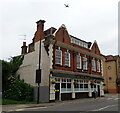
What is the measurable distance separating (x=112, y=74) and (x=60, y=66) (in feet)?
90.3

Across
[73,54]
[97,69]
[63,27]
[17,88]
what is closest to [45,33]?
[63,27]

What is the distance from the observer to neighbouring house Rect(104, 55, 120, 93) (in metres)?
45.1

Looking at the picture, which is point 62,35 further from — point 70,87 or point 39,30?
point 70,87

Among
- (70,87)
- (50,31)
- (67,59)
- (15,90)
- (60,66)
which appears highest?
(50,31)

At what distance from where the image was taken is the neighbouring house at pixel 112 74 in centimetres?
4506

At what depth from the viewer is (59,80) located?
22641 mm

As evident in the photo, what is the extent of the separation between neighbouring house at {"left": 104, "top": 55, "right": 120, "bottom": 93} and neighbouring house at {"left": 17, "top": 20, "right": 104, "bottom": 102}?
1647cm

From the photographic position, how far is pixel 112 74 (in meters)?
46.5

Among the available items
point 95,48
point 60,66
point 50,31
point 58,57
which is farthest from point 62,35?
point 95,48

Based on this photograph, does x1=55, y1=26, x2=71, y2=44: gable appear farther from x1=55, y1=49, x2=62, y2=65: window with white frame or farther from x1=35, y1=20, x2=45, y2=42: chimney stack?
x1=35, y1=20, x2=45, y2=42: chimney stack

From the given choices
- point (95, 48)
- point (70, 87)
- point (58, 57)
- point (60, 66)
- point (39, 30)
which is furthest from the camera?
point (95, 48)

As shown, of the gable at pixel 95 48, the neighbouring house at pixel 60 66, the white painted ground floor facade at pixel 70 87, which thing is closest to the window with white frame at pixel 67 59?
the neighbouring house at pixel 60 66

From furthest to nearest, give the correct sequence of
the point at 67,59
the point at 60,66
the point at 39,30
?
the point at 67,59
the point at 39,30
the point at 60,66

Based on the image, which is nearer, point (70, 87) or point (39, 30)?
point (70, 87)
